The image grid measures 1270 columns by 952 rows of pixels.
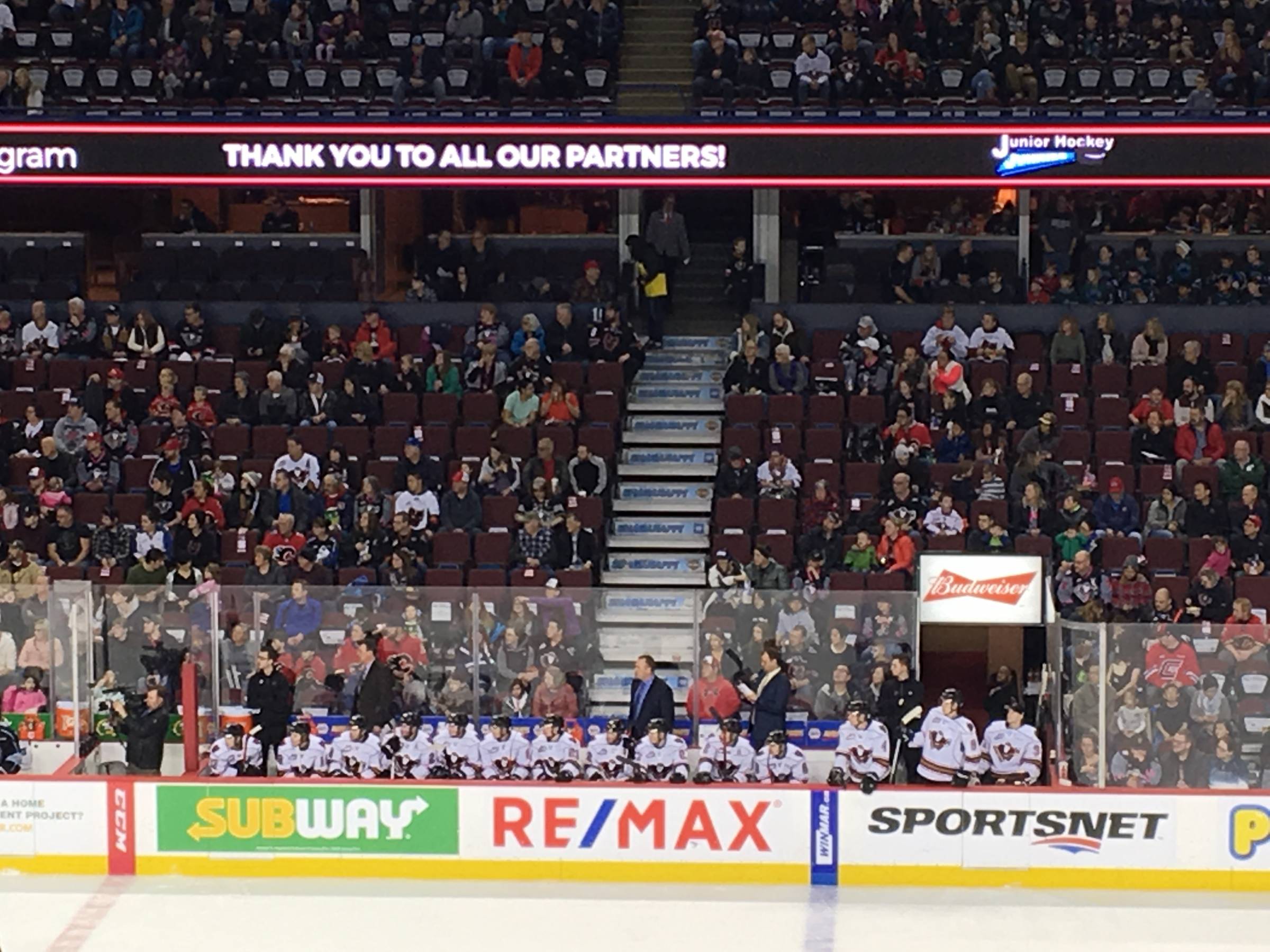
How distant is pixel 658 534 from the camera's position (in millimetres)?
18594

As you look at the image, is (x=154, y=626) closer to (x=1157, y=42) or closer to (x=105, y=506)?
(x=105, y=506)

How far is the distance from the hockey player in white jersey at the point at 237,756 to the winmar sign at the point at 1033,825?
3.98 m

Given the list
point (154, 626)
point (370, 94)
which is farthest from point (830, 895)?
point (370, 94)

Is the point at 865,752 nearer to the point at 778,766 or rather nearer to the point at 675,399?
the point at 778,766

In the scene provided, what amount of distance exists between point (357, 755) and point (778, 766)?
2.70m

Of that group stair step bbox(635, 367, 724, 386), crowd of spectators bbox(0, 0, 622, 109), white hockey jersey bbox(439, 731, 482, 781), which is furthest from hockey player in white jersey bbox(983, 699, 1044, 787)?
crowd of spectators bbox(0, 0, 622, 109)

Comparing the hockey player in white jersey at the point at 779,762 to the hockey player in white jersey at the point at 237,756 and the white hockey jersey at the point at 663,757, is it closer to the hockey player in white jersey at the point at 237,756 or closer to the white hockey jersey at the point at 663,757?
the white hockey jersey at the point at 663,757

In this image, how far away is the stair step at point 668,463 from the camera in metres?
19.2

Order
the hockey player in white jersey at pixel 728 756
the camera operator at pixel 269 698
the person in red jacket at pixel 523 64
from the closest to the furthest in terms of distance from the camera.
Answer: the hockey player in white jersey at pixel 728 756, the camera operator at pixel 269 698, the person in red jacket at pixel 523 64

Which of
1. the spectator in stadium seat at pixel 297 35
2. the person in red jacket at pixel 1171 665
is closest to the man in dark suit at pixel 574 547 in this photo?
the person in red jacket at pixel 1171 665

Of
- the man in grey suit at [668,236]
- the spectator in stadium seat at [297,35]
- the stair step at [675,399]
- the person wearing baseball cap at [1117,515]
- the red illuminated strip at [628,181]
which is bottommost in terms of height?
the person wearing baseball cap at [1117,515]

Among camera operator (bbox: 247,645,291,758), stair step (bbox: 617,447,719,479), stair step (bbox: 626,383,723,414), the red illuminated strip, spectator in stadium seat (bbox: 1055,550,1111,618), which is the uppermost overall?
the red illuminated strip

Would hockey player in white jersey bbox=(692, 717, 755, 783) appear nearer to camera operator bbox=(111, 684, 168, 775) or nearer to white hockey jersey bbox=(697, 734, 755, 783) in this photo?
white hockey jersey bbox=(697, 734, 755, 783)

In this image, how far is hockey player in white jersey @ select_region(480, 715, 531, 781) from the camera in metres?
14.4
